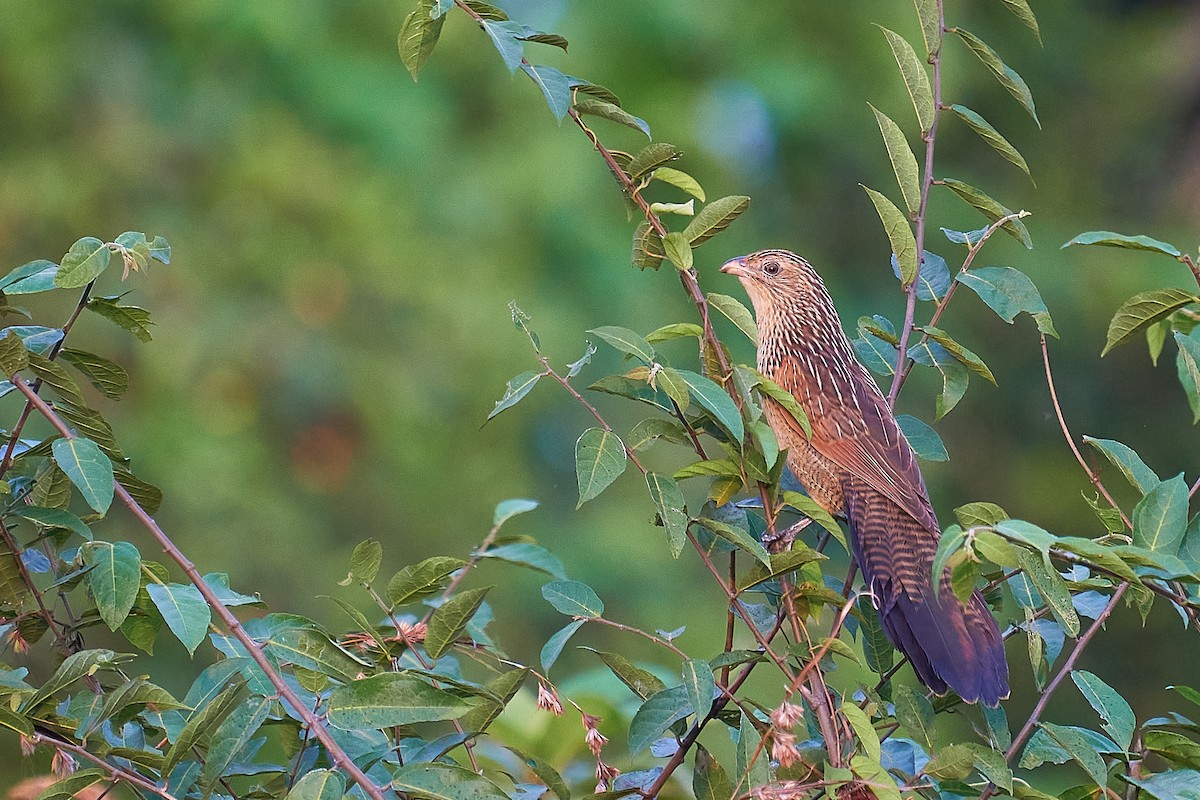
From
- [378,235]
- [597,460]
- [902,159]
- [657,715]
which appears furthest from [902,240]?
[378,235]

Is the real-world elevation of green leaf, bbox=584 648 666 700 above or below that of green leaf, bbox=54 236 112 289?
below

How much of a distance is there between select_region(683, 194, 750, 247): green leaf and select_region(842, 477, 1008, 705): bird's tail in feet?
1.37

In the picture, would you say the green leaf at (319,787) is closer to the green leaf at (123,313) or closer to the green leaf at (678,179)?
the green leaf at (123,313)

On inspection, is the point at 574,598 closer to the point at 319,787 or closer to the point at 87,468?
the point at 319,787

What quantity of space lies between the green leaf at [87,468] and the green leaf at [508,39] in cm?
50

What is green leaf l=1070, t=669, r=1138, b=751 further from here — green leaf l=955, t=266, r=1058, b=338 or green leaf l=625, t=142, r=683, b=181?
green leaf l=625, t=142, r=683, b=181

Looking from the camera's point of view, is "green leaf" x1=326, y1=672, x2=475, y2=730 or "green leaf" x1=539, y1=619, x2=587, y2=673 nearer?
"green leaf" x1=326, y1=672, x2=475, y2=730

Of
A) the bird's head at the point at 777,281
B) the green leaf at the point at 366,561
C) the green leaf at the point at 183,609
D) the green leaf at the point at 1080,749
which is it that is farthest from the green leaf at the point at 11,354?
the bird's head at the point at 777,281

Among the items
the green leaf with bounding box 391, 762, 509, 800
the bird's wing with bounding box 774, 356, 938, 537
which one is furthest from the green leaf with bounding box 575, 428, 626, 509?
the bird's wing with bounding box 774, 356, 938, 537

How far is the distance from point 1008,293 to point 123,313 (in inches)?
37.3

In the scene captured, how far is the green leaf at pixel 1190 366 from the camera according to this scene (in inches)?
51.4

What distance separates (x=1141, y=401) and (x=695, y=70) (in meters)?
2.59

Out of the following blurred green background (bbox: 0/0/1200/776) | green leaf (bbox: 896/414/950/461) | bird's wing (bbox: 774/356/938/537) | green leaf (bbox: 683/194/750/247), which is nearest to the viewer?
green leaf (bbox: 683/194/750/247)

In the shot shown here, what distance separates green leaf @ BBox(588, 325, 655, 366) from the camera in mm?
1160
